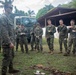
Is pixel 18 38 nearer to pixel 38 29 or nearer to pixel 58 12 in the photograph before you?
pixel 38 29

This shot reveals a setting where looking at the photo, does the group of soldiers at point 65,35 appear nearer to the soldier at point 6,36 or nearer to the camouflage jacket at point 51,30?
the camouflage jacket at point 51,30

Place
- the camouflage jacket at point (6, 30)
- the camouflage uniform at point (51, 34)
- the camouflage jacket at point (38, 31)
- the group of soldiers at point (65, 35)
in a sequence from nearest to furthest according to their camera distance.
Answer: the camouflage jacket at point (6, 30)
the group of soldiers at point (65, 35)
the camouflage uniform at point (51, 34)
the camouflage jacket at point (38, 31)

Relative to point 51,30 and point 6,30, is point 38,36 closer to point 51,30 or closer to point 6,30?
point 51,30

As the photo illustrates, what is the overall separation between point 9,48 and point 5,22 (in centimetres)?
75

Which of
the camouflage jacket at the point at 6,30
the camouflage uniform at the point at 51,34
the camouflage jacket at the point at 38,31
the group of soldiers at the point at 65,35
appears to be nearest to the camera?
the camouflage jacket at the point at 6,30

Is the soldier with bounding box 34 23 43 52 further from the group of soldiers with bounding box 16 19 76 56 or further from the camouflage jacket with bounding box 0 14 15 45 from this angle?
the camouflage jacket with bounding box 0 14 15 45

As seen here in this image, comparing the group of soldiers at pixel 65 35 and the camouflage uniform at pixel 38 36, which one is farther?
the camouflage uniform at pixel 38 36

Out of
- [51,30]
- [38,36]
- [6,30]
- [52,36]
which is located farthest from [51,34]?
[6,30]

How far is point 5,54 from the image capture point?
5844 millimetres

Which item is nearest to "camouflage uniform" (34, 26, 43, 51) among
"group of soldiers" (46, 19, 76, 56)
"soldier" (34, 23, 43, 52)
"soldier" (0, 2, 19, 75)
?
"soldier" (34, 23, 43, 52)

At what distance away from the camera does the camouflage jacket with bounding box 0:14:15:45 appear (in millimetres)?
5713

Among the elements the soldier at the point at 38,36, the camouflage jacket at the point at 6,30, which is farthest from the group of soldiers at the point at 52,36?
the camouflage jacket at the point at 6,30

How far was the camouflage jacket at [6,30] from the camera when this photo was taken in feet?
18.7

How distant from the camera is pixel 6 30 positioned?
580 centimetres
